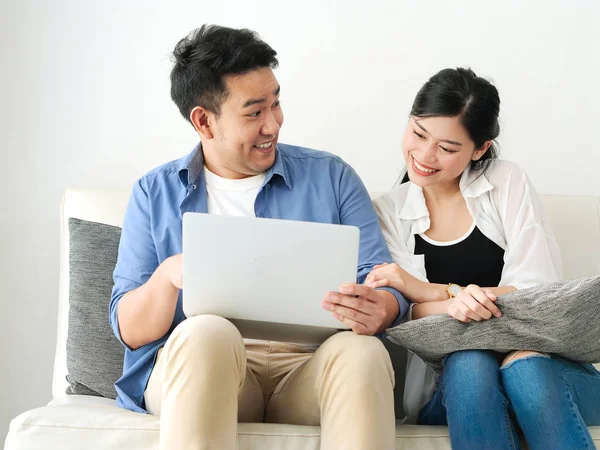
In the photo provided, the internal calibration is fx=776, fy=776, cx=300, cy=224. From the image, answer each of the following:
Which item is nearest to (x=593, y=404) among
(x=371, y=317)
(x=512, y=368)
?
(x=512, y=368)

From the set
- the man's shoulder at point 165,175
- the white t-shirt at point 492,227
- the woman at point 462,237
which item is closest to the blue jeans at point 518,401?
the woman at point 462,237

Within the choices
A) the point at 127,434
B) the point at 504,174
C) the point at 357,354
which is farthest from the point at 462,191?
the point at 127,434

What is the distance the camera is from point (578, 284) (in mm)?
1369

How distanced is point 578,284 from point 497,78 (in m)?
1.14

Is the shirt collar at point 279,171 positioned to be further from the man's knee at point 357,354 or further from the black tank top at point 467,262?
the man's knee at point 357,354

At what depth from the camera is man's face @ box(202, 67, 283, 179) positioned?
1708 millimetres

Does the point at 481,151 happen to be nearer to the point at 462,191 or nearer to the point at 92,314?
the point at 462,191

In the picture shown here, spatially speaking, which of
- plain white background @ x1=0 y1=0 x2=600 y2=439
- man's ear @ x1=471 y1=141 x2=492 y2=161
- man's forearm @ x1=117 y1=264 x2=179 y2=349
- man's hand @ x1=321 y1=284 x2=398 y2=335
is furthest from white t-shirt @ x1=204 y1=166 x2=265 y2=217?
plain white background @ x1=0 y1=0 x2=600 y2=439

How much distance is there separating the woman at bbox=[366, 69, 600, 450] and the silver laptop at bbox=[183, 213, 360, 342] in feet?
0.83

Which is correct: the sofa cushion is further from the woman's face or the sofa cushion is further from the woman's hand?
the woman's face

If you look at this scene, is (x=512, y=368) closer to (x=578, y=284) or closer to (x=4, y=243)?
(x=578, y=284)

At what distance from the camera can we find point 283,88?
2.39m

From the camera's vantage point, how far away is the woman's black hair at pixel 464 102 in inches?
70.2

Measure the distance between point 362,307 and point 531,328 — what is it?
1.00 feet
